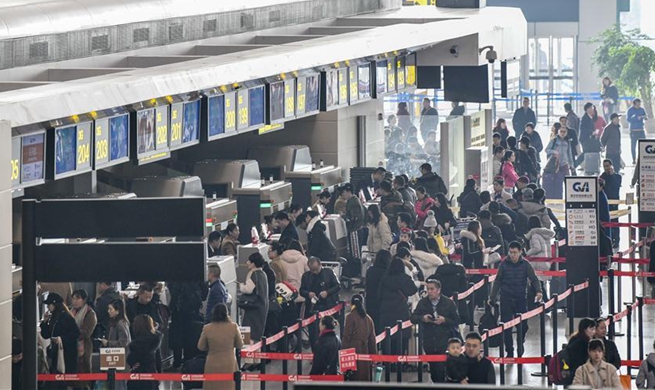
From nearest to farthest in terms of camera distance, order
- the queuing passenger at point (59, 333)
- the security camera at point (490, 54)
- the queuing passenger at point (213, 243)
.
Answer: the queuing passenger at point (59, 333)
the queuing passenger at point (213, 243)
the security camera at point (490, 54)

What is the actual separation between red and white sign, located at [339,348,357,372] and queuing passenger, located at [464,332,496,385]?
1387 millimetres

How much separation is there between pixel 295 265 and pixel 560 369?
487 cm

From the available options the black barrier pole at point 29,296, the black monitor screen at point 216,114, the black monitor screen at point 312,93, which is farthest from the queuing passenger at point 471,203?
the black barrier pole at point 29,296

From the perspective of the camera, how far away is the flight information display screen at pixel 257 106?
18656 millimetres

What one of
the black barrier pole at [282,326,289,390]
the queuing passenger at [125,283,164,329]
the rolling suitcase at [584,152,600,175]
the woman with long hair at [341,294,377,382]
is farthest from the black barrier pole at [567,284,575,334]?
the rolling suitcase at [584,152,600,175]

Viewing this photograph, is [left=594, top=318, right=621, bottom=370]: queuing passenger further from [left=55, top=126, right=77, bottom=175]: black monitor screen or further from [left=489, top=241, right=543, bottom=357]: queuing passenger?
[left=55, top=126, right=77, bottom=175]: black monitor screen

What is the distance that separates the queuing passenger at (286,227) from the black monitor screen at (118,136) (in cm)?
458

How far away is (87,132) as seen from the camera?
14.1m

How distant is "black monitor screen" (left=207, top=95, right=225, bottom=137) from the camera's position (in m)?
17.3

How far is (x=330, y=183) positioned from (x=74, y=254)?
40.8ft

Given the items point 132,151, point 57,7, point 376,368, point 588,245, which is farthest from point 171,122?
point 588,245

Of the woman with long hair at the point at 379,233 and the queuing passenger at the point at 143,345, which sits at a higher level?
the woman with long hair at the point at 379,233

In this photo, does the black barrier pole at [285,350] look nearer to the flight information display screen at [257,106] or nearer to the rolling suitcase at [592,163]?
the flight information display screen at [257,106]

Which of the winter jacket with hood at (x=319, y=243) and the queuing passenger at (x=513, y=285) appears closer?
the queuing passenger at (x=513, y=285)
